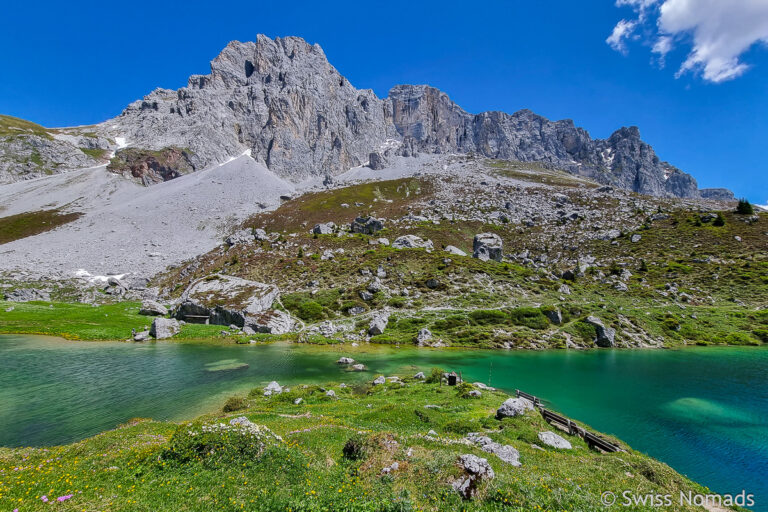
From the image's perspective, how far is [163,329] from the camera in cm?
5116

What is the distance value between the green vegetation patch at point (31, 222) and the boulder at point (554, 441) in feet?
518

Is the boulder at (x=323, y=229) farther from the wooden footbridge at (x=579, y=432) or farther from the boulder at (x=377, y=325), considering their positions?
the wooden footbridge at (x=579, y=432)

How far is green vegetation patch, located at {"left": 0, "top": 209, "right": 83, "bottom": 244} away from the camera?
356 feet

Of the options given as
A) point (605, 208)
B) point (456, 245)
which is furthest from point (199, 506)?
point (605, 208)

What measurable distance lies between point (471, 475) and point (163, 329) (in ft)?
185

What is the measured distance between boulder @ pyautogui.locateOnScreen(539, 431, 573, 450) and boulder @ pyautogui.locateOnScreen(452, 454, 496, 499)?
9.53 metres

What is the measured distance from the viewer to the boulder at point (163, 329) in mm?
50406

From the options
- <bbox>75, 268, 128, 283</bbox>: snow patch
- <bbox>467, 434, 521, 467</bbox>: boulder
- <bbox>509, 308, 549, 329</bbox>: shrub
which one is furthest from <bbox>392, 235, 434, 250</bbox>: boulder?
<bbox>467, 434, 521, 467</bbox>: boulder

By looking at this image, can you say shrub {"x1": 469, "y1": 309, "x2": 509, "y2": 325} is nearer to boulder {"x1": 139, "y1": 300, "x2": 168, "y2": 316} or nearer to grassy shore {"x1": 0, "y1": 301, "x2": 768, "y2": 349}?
grassy shore {"x1": 0, "y1": 301, "x2": 768, "y2": 349}

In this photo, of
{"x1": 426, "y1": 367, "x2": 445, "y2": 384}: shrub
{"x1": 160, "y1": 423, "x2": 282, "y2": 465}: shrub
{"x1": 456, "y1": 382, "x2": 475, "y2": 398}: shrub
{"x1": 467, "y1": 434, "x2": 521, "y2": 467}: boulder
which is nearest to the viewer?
{"x1": 160, "y1": 423, "x2": 282, "y2": 465}: shrub

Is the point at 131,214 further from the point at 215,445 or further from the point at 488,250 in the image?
the point at 215,445

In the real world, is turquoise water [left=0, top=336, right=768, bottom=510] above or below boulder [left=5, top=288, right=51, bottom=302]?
below

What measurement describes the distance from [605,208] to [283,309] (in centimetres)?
13375

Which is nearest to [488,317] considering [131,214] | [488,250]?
[488,250]
